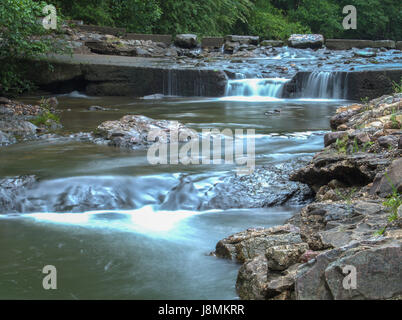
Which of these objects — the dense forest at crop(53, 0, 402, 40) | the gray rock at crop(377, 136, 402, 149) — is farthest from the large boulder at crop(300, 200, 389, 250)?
the dense forest at crop(53, 0, 402, 40)

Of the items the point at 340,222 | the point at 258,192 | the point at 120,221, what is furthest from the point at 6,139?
the point at 340,222

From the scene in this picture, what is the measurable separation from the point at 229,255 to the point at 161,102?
931 centimetres

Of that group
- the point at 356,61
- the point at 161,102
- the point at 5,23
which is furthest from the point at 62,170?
the point at 356,61

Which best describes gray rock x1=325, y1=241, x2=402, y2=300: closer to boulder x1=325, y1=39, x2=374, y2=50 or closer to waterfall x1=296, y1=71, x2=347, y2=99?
waterfall x1=296, y1=71, x2=347, y2=99

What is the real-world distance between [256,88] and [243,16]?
15749mm

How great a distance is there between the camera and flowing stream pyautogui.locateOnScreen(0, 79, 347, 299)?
3.95m

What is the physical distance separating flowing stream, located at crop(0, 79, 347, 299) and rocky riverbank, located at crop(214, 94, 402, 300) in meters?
0.35

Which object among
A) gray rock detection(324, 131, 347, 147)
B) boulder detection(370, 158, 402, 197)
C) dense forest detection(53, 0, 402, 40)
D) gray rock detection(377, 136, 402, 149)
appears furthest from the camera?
dense forest detection(53, 0, 402, 40)

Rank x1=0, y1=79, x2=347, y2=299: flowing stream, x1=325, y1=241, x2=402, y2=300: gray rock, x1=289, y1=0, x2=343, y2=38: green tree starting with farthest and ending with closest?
x1=289, y1=0, x2=343, y2=38: green tree, x1=0, y1=79, x2=347, y2=299: flowing stream, x1=325, y1=241, x2=402, y2=300: gray rock

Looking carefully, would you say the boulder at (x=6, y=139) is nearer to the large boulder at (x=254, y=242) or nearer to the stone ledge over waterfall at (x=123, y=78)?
the large boulder at (x=254, y=242)

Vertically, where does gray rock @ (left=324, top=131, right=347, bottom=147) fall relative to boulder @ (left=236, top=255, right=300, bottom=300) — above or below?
above

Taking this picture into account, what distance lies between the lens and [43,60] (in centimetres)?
1398

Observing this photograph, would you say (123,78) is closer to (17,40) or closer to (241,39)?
(17,40)

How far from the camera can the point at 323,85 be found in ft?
46.3
